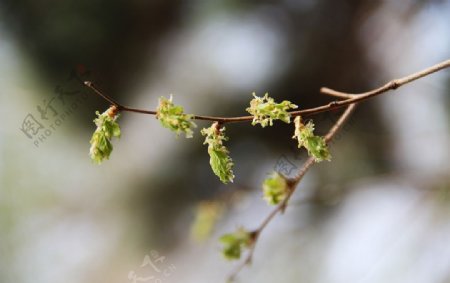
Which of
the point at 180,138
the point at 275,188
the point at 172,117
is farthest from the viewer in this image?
the point at 180,138

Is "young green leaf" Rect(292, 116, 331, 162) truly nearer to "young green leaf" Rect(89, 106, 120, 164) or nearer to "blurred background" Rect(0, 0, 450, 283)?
"young green leaf" Rect(89, 106, 120, 164)

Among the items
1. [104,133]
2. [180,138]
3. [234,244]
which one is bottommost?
[234,244]

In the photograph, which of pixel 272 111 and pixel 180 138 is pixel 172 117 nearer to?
pixel 272 111

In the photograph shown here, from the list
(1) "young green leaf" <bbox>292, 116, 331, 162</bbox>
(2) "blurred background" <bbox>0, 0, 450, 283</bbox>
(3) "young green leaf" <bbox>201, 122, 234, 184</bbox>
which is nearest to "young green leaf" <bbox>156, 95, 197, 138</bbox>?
(3) "young green leaf" <bbox>201, 122, 234, 184</bbox>

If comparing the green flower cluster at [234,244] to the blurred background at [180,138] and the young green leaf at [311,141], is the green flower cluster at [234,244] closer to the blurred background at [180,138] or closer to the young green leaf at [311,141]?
the young green leaf at [311,141]

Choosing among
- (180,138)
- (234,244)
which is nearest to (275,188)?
(234,244)
